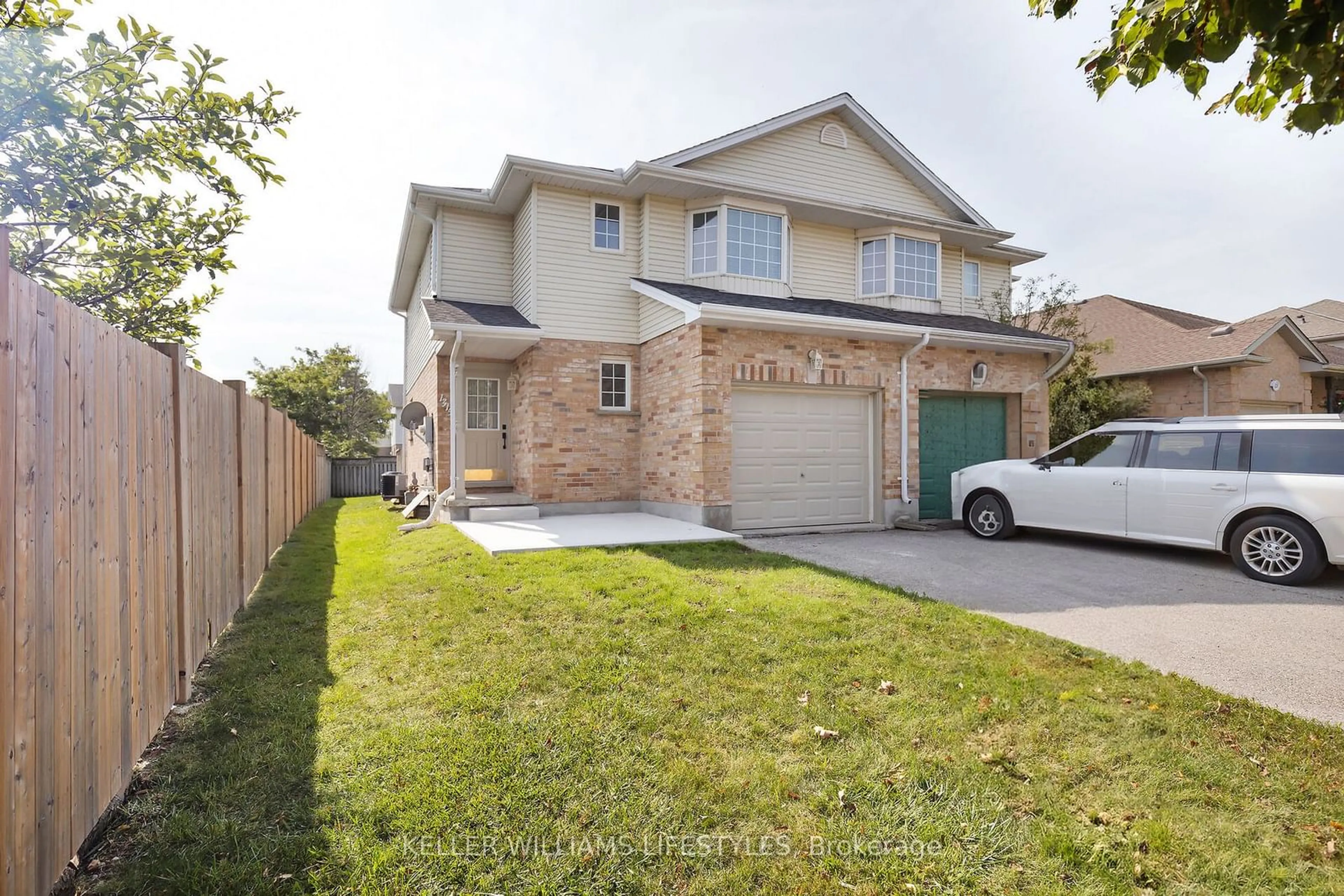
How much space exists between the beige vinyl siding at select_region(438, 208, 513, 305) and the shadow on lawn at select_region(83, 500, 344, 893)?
9000 mm

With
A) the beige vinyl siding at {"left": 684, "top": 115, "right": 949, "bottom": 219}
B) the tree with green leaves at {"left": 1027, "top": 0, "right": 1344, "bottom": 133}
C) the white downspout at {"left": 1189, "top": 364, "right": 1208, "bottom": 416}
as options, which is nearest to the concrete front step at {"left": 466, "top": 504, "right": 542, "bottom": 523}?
the beige vinyl siding at {"left": 684, "top": 115, "right": 949, "bottom": 219}

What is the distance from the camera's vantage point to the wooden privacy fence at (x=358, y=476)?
21.6m

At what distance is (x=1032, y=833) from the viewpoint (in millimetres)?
2387

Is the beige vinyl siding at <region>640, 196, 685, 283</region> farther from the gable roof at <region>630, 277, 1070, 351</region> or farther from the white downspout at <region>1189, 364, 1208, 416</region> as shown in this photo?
the white downspout at <region>1189, 364, 1208, 416</region>

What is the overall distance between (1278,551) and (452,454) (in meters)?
11.5

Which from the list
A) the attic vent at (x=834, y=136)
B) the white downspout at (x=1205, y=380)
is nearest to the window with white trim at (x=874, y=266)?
the attic vent at (x=834, y=136)

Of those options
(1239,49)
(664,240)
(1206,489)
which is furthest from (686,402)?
(1239,49)

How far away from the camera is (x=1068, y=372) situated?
1577 centimetres

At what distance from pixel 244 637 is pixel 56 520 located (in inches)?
125

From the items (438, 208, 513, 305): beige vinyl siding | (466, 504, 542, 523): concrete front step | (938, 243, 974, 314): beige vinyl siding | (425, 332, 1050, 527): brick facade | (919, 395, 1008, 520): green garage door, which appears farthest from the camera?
(938, 243, 974, 314): beige vinyl siding

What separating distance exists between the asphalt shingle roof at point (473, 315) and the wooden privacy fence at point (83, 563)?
6.42 metres

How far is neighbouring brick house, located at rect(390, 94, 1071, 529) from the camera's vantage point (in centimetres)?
992

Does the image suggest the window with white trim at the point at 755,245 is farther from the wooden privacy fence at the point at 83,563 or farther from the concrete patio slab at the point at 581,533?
the wooden privacy fence at the point at 83,563

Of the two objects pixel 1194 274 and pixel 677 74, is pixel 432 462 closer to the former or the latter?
pixel 677 74
